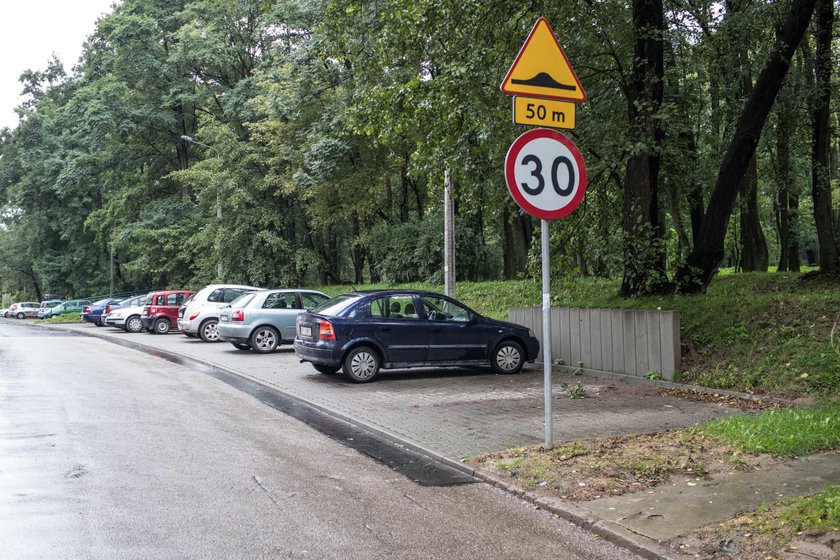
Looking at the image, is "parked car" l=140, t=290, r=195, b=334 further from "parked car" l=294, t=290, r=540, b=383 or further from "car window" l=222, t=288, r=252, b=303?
"parked car" l=294, t=290, r=540, b=383

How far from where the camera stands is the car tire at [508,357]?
1293 cm

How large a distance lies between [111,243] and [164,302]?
19276 millimetres

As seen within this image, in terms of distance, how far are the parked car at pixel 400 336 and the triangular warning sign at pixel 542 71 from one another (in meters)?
6.28

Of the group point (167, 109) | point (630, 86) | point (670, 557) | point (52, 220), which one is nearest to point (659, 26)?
point (630, 86)

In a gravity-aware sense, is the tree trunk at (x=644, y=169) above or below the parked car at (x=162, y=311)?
above

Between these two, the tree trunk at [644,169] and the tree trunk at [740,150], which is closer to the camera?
the tree trunk at [740,150]

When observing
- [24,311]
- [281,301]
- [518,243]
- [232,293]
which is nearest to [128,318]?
[232,293]

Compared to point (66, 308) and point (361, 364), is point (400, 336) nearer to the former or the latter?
point (361, 364)

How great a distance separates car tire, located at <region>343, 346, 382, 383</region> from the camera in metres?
11.9

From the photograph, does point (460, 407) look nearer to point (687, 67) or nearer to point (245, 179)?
point (687, 67)

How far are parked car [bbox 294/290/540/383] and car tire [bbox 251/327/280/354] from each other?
4.98 m

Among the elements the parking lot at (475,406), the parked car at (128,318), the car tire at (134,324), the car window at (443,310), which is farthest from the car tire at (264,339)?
Result: the car tire at (134,324)

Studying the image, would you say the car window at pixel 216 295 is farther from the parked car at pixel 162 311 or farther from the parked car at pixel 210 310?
the parked car at pixel 162 311

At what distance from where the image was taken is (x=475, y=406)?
9430mm
